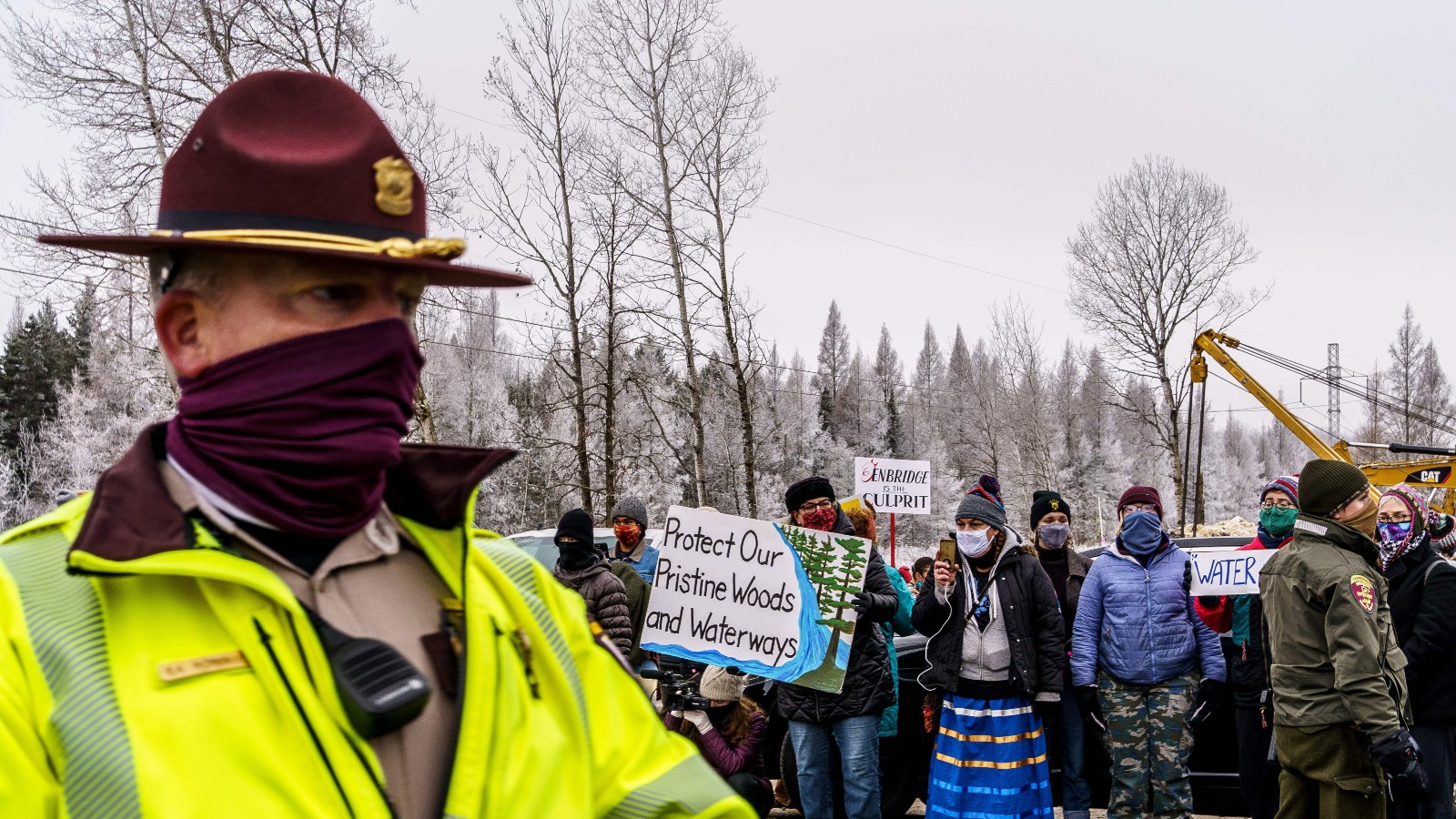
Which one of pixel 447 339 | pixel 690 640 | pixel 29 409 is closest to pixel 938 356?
pixel 447 339

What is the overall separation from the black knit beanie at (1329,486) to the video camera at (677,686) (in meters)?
3.38

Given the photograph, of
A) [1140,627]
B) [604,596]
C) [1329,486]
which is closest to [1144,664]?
[1140,627]

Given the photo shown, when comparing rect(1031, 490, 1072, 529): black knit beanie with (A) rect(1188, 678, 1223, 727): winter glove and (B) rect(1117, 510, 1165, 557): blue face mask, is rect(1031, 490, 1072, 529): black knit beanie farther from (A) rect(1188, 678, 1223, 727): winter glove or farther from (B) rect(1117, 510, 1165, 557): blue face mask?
(A) rect(1188, 678, 1223, 727): winter glove

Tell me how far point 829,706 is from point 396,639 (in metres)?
5.12

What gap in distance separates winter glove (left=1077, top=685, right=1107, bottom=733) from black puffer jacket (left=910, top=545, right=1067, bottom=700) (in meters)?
0.27

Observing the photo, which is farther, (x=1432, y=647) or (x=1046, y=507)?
(x=1046, y=507)

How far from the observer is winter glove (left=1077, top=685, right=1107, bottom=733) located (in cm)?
661

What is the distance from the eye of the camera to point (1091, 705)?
6.75m

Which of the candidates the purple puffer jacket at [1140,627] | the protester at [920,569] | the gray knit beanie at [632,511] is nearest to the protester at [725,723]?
the gray knit beanie at [632,511]

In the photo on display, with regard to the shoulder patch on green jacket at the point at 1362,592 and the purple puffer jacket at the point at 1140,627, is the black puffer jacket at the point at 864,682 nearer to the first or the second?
the purple puffer jacket at the point at 1140,627

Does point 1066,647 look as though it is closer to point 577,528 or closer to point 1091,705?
point 1091,705

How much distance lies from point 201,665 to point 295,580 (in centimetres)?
18

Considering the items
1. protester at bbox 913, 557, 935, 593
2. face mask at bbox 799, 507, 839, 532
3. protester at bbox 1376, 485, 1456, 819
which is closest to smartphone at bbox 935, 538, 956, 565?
face mask at bbox 799, 507, 839, 532

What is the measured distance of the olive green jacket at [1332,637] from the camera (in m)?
4.95
